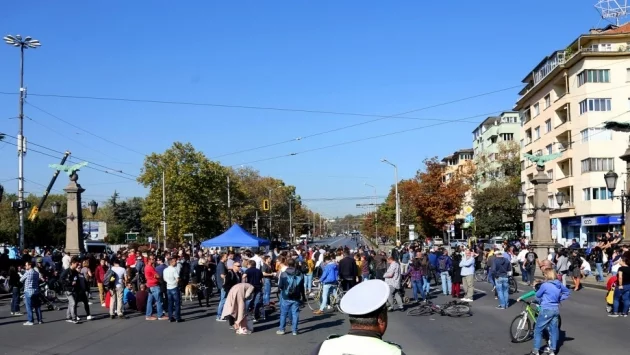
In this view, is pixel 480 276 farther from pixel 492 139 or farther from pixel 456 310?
pixel 492 139

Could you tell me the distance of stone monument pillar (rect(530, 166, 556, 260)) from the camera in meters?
31.7

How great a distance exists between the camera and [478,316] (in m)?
16.2

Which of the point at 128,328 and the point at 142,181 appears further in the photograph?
the point at 142,181

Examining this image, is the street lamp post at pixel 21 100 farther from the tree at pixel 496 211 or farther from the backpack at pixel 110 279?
the tree at pixel 496 211

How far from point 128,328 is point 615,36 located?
50.8 metres

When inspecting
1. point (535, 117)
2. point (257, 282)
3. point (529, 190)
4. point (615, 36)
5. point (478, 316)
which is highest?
point (615, 36)

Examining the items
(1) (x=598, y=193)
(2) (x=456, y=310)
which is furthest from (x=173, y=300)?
(1) (x=598, y=193)

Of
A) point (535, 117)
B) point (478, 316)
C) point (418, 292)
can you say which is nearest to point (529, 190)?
point (535, 117)

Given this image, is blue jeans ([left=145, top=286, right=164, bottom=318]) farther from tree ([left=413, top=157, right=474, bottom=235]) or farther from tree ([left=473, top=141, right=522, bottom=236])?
tree ([left=473, top=141, right=522, bottom=236])

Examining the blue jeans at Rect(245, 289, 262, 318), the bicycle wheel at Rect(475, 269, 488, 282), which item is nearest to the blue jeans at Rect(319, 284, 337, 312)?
the blue jeans at Rect(245, 289, 262, 318)

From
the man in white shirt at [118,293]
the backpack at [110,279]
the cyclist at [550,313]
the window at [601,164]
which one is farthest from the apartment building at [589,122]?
the cyclist at [550,313]

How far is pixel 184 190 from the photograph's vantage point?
70.5m

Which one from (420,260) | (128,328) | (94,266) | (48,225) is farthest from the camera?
(48,225)

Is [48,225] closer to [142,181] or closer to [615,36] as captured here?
[142,181]
